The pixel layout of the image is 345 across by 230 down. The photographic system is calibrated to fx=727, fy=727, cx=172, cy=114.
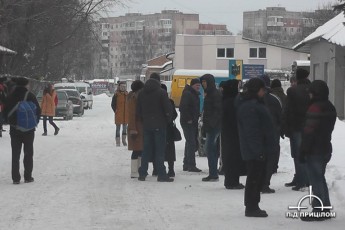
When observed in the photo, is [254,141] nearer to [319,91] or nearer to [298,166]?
[319,91]

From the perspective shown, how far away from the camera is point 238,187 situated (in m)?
11.7

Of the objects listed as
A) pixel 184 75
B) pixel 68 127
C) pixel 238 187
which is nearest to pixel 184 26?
pixel 184 75

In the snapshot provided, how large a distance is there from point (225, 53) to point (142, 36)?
62667mm

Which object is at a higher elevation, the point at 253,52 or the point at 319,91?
the point at 253,52

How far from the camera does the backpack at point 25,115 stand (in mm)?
12531

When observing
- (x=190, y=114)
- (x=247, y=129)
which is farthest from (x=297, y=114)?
(x=190, y=114)

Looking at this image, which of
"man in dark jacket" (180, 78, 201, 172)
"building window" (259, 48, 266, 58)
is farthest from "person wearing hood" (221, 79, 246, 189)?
"building window" (259, 48, 266, 58)

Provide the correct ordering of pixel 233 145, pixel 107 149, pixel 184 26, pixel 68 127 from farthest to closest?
1. pixel 184 26
2. pixel 68 127
3. pixel 107 149
4. pixel 233 145

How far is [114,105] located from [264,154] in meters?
11.8

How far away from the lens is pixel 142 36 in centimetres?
14312

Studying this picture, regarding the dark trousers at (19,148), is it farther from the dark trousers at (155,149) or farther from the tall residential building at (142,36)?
the tall residential building at (142,36)

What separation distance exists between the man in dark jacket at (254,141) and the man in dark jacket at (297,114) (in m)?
1.94

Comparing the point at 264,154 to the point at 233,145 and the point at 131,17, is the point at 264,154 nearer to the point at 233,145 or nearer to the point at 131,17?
the point at 233,145

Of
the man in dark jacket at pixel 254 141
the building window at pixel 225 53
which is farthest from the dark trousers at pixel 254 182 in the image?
the building window at pixel 225 53
